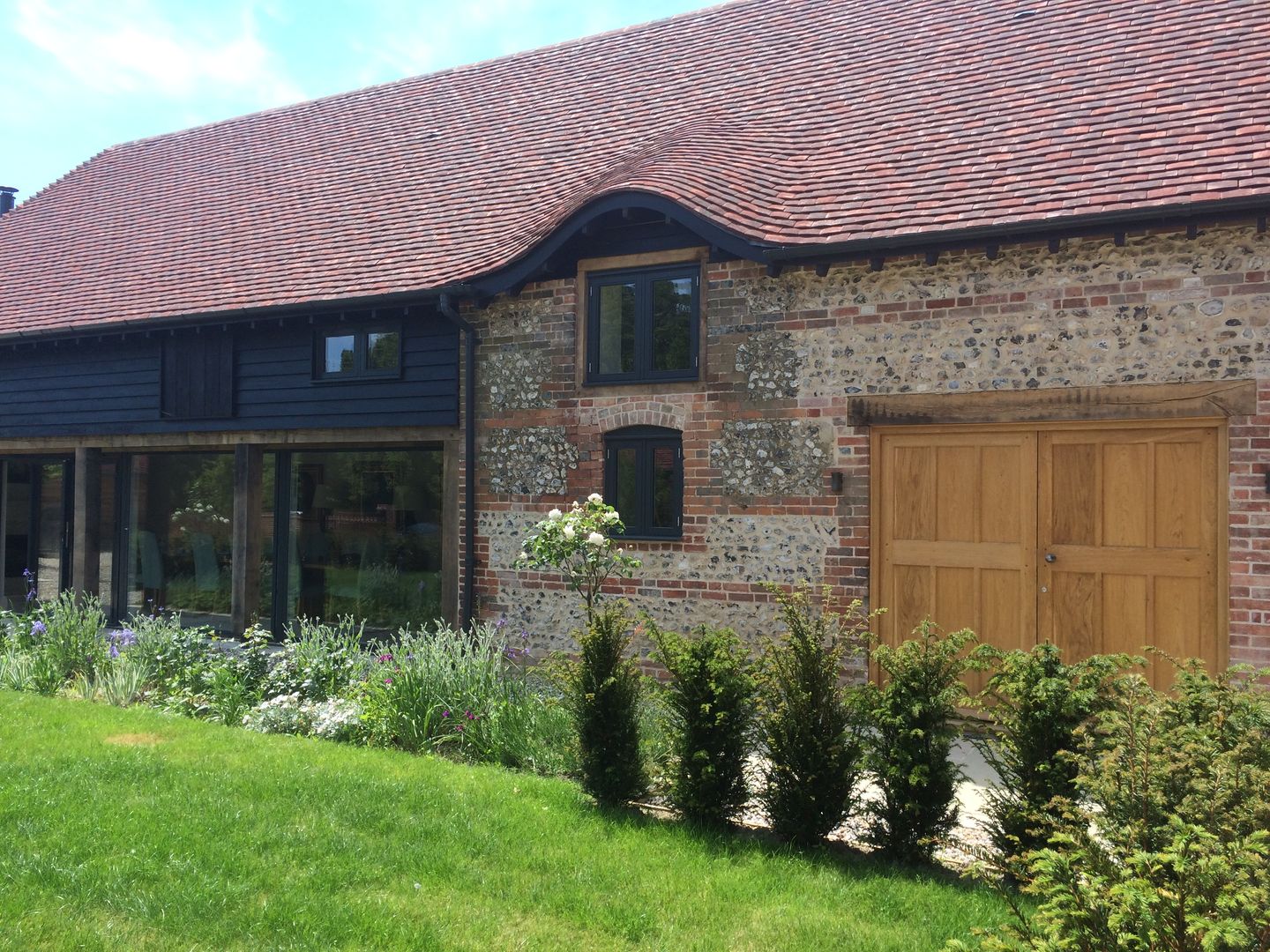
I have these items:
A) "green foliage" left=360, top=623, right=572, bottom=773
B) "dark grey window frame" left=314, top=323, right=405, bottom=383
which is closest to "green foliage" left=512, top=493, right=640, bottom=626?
"green foliage" left=360, top=623, right=572, bottom=773

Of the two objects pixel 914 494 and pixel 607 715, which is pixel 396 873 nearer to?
pixel 607 715

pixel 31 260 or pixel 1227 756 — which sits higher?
pixel 31 260

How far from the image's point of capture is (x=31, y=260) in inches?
672

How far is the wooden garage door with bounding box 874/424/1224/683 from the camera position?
313 inches

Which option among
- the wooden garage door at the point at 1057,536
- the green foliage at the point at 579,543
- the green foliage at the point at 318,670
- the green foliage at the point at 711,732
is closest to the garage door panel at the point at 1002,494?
the wooden garage door at the point at 1057,536

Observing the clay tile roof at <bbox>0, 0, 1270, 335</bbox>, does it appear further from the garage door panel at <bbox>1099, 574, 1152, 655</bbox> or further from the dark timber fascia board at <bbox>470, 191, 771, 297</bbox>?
the garage door panel at <bbox>1099, 574, 1152, 655</bbox>

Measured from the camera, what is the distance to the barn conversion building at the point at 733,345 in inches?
318

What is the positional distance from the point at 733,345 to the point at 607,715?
14.1 ft

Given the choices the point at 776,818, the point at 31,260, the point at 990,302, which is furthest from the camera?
the point at 31,260

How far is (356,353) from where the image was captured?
12242 mm

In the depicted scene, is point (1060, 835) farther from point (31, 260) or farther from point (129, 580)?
point (31, 260)

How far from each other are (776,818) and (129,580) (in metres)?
11.8

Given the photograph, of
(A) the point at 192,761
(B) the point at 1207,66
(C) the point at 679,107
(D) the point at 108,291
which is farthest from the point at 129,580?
(B) the point at 1207,66

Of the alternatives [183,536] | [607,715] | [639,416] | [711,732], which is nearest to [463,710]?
[607,715]
